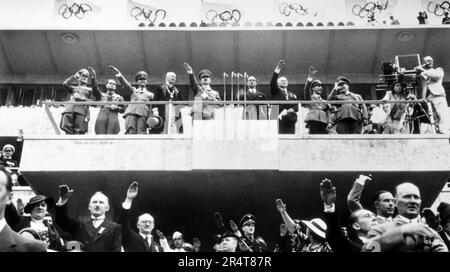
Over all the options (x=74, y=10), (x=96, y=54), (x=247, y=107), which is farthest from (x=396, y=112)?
(x=74, y=10)

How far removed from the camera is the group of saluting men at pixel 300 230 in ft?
26.9

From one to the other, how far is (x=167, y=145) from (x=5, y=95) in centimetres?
791

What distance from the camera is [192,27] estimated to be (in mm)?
16406

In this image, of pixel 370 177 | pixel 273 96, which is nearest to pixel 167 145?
pixel 273 96

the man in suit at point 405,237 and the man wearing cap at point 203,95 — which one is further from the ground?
the man wearing cap at point 203,95

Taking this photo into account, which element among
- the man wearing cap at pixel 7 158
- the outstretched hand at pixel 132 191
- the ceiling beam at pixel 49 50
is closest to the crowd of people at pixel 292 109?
the outstretched hand at pixel 132 191

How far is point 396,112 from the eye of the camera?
11656 mm

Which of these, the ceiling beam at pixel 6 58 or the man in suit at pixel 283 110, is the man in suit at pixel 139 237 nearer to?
the man in suit at pixel 283 110

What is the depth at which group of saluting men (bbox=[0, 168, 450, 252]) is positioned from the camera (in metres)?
8.19

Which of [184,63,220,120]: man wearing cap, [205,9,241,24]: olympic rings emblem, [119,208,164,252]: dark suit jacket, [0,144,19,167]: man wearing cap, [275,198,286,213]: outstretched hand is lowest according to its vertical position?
[119,208,164,252]: dark suit jacket

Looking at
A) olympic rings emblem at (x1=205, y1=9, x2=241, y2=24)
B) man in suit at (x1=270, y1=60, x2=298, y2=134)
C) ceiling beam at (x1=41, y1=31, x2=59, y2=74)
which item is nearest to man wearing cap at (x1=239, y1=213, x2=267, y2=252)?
man in suit at (x1=270, y1=60, x2=298, y2=134)

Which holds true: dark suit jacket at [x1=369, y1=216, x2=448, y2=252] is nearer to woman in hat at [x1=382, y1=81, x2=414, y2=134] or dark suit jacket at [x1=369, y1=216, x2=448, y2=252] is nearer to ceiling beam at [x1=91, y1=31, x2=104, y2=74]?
woman in hat at [x1=382, y1=81, x2=414, y2=134]

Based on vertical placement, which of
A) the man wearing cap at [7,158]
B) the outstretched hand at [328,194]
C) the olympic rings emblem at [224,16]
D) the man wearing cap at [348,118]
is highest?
the olympic rings emblem at [224,16]

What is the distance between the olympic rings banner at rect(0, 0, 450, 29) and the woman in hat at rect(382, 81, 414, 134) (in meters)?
5.24
